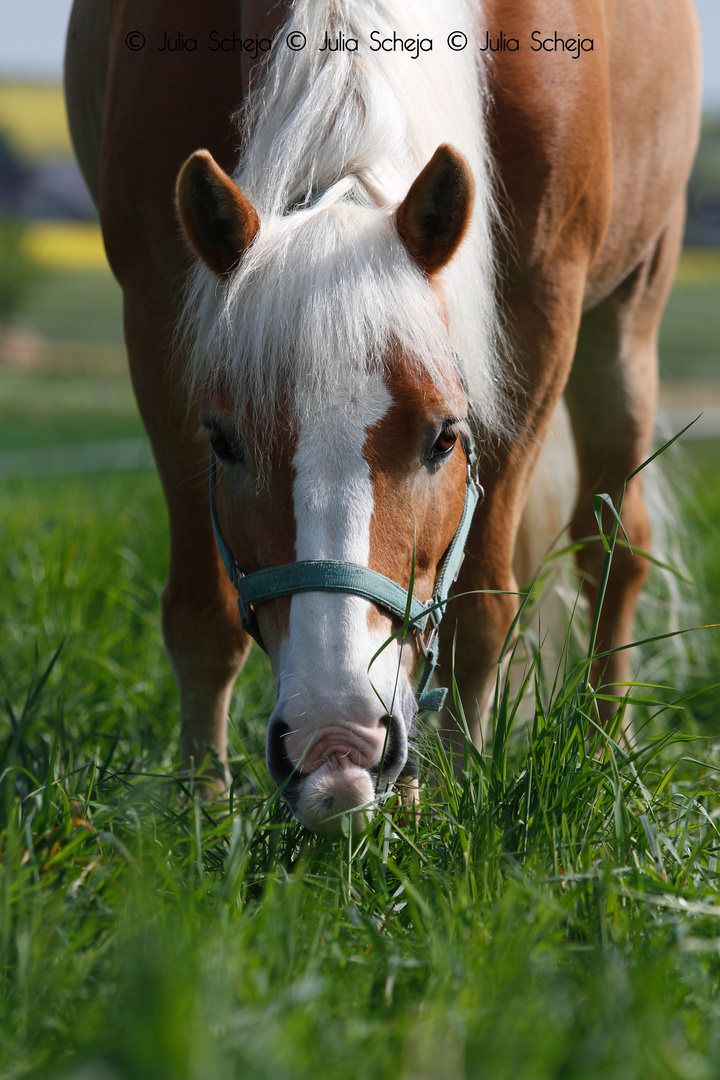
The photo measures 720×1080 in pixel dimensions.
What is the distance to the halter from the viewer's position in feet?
5.28

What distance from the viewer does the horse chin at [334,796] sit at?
60.5 inches

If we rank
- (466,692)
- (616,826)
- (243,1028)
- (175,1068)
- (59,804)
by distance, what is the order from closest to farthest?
(175,1068)
(243,1028)
(616,826)
(59,804)
(466,692)

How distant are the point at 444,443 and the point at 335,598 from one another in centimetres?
41

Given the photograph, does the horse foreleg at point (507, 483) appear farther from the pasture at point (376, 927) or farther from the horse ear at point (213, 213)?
the horse ear at point (213, 213)

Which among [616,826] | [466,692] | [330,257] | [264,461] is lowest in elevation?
[466,692]

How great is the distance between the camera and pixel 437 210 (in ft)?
5.94

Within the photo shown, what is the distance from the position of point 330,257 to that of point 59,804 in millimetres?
1106

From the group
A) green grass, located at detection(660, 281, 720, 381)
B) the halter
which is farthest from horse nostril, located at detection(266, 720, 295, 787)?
green grass, located at detection(660, 281, 720, 381)

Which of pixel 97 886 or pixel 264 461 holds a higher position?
pixel 264 461

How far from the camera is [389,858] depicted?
170cm

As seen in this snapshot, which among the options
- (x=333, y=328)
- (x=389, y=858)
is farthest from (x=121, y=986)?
(x=333, y=328)

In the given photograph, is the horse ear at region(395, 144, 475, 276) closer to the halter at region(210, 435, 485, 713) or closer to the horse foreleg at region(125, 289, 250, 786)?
the halter at region(210, 435, 485, 713)

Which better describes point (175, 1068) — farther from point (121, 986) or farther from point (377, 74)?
point (377, 74)

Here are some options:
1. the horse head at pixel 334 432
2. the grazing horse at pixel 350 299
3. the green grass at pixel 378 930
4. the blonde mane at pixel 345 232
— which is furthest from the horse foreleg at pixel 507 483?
the horse head at pixel 334 432
